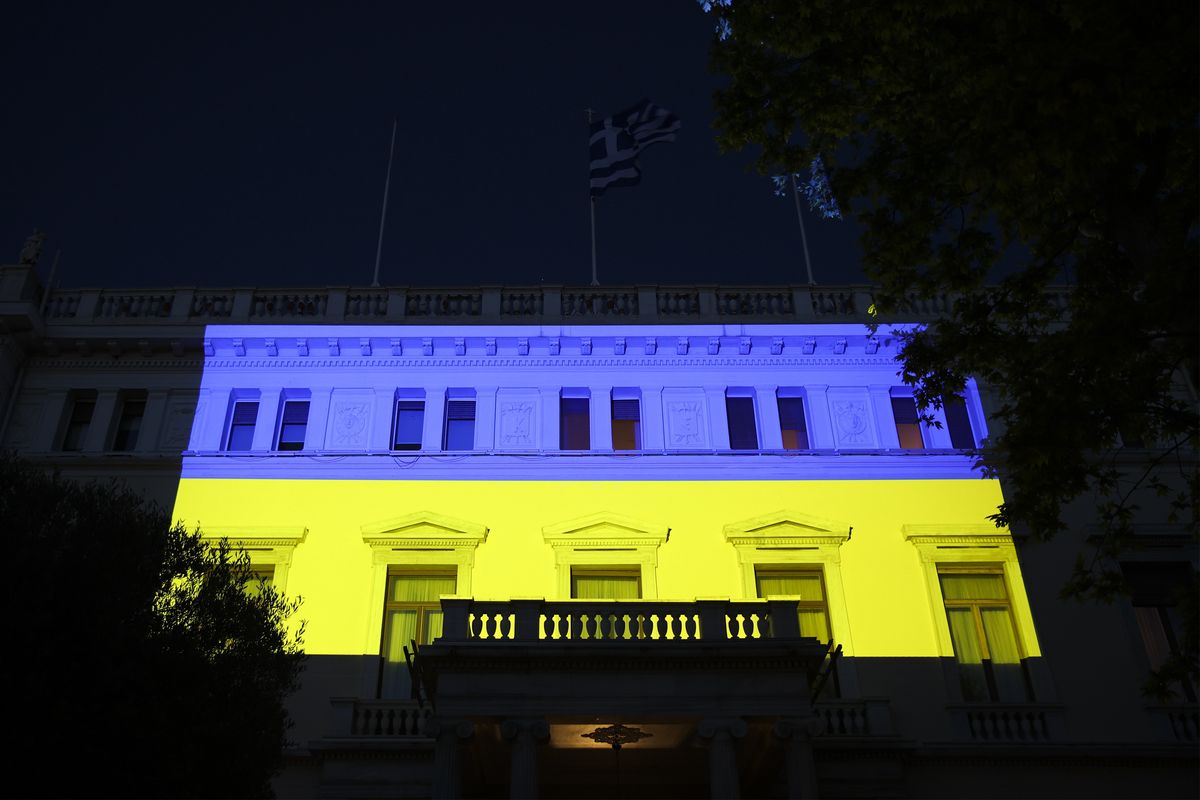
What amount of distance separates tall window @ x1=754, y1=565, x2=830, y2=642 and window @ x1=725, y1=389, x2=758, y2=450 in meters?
2.92

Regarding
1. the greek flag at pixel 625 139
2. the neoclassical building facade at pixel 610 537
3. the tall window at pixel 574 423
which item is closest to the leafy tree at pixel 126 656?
the neoclassical building facade at pixel 610 537

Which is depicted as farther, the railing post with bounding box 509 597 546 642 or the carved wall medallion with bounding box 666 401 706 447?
the carved wall medallion with bounding box 666 401 706 447

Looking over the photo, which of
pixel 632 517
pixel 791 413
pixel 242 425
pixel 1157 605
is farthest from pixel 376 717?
pixel 1157 605

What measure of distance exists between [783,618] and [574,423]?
306 inches

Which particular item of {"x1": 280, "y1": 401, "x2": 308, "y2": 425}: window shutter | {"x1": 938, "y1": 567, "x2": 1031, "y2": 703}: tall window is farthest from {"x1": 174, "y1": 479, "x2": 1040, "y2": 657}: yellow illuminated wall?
{"x1": 280, "y1": 401, "x2": 308, "y2": 425}: window shutter

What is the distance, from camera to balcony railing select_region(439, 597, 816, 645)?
58.2 ft

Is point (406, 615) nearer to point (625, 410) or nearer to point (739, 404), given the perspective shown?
point (625, 410)

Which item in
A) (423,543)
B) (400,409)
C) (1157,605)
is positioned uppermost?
(400,409)

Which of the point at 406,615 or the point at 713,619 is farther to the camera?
the point at 406,615

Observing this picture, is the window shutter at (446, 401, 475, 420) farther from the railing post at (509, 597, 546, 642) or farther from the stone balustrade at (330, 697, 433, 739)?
the railing post at (509, 597, 546, 642)

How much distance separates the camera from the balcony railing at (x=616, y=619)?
17.8 metres

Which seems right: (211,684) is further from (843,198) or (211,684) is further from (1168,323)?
(1168,323)

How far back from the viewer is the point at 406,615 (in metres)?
21.9

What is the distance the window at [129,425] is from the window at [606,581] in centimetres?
1043
